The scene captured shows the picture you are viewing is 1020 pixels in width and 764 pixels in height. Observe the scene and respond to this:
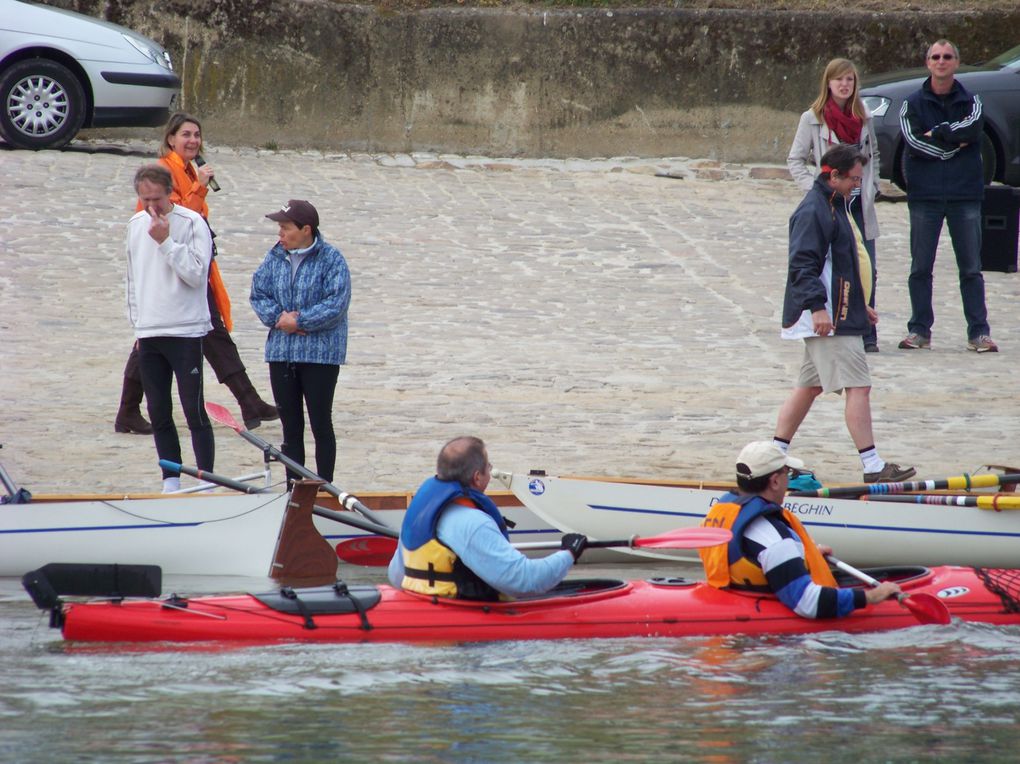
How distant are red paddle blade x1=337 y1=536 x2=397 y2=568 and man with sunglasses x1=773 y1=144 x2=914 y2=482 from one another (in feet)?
7.82

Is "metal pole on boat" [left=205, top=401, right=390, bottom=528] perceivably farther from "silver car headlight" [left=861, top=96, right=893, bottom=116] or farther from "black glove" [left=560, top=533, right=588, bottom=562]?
"silver car headlight" [left=861, top=96, right=893, bottom=116]

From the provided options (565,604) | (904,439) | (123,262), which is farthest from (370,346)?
(565,604)

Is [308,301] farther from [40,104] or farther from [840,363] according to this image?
[40,104]

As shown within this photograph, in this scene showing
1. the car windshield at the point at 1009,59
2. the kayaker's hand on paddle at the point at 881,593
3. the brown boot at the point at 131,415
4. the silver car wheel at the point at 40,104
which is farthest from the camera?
the car windshield at the point at 1009,59

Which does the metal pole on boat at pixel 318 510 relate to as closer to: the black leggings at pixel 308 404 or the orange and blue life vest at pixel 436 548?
the black leggings at pixel 308 404

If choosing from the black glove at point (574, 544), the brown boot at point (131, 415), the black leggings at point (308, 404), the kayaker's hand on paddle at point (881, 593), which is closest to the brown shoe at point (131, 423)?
the brown boot at point (131, 415)

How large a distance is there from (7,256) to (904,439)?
312 inches

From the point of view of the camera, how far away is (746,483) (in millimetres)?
6629

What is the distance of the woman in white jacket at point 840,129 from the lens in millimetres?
10484

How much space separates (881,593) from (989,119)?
9.98 meters

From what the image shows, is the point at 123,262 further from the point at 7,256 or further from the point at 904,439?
the point at 904,439

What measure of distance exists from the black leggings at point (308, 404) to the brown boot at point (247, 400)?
1.49m

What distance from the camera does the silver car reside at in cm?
1606

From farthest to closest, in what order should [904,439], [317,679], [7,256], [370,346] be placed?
1. [7,256]
2. [370,346]
3. [904,439]
4. [317,679]
